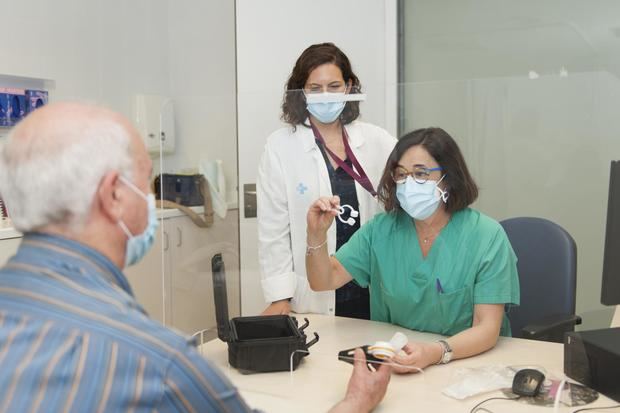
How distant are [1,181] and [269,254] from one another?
1.38m

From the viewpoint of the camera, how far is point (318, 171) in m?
2.01

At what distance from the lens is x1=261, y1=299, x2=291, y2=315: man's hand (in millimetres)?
1959

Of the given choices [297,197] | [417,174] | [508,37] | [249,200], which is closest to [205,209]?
[249,200]

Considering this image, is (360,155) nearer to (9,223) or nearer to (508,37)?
(9,223)

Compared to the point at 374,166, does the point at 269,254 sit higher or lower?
lower

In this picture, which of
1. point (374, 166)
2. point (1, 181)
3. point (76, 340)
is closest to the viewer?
point (76, 340)

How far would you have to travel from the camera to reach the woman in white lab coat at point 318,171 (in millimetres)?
1963

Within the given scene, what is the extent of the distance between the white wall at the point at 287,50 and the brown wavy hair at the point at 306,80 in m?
0.13

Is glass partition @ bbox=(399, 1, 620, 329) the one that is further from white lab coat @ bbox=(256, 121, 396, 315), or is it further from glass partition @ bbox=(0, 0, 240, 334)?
glass partition @ bbox=(0, 0, 240, 334)

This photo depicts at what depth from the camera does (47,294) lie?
690 mm

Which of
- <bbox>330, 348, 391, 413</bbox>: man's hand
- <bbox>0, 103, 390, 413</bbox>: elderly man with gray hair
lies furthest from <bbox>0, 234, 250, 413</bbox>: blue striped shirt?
<bbox>330, 348, 391, 413</bbox>: man's hand

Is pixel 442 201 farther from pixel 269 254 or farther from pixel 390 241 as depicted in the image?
pixel 269 254

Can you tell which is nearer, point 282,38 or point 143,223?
point 143,223

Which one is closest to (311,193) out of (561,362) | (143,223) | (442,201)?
(442,201)
